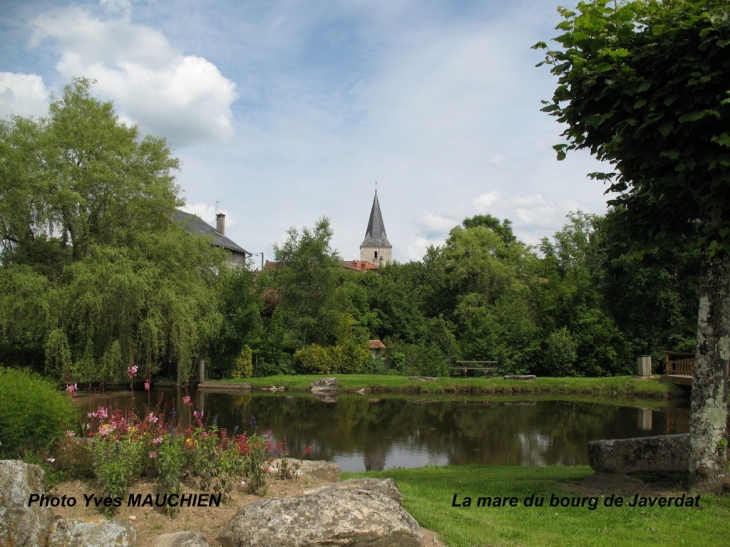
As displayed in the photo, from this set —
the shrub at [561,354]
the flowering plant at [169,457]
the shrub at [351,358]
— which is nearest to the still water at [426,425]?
the flowering plant at [169,457]

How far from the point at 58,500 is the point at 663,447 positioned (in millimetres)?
8327

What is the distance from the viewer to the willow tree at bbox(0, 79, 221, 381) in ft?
70.3

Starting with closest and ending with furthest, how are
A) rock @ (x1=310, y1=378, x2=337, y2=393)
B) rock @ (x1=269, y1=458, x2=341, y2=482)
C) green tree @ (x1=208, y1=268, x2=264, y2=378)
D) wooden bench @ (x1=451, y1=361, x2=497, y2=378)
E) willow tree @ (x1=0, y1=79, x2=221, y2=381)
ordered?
rock @ (x1=269, y1=458, x2=341, y2=482), willow tree @ (x1=0, y1=79, x2=221, y2=381), rock @ (x1=310, y1=378, x2=337, y2=393), green tree @ (x1=208, y1=268, x2=264, y2=378), wooden bench @ (x1=451, y1=361, x2=497, y2=378)

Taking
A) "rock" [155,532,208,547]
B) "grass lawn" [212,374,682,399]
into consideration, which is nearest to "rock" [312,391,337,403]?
"grass lawn" [212,374,682,399]

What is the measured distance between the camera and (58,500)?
223 inches

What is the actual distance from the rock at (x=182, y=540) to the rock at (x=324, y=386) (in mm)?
22331

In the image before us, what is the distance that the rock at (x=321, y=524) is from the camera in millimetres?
4836

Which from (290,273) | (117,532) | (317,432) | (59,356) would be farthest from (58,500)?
(290,273)

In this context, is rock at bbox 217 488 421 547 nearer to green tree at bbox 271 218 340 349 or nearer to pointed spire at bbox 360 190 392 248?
green tree at bbox 271 218 340 349

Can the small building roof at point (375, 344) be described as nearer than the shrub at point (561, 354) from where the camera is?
No

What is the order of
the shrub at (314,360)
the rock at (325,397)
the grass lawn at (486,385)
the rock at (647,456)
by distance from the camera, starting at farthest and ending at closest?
the shrub at (314,360), the grass lawn at (486,385), the rock at (325,397), the rock at (647,456)

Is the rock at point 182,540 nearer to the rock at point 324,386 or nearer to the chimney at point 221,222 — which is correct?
the rock at point 324,386

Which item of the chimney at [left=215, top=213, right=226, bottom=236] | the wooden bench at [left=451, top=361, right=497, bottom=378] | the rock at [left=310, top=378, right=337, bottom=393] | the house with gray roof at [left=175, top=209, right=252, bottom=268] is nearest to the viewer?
the rock at [left=310, top=378, right=337, bottom=393]

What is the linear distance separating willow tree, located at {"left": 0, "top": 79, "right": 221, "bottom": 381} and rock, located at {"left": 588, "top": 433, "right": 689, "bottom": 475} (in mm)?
17908
